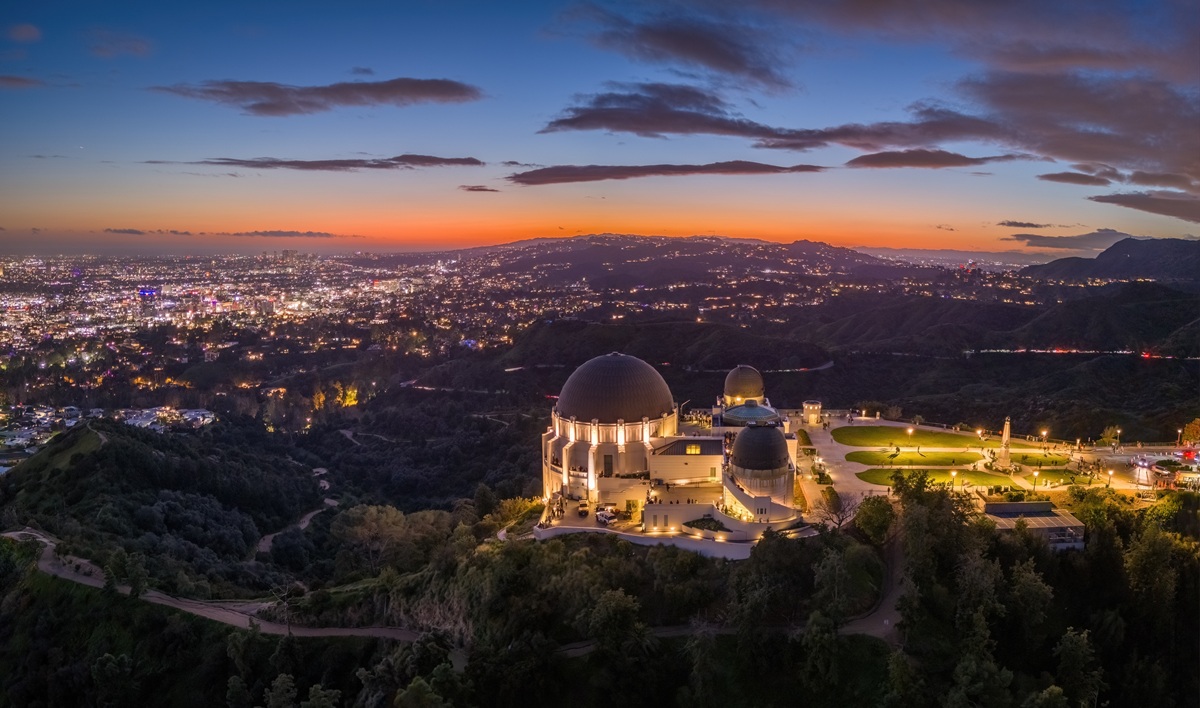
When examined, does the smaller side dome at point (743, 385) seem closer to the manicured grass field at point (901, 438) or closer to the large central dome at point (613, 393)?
the manicured grass field at point (901, 438)

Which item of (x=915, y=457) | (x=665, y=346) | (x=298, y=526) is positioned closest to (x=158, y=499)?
(x=298, y=526)

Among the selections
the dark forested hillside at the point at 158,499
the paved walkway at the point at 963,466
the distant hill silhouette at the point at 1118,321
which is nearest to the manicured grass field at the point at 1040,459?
the paved walkway at the point at 963,466

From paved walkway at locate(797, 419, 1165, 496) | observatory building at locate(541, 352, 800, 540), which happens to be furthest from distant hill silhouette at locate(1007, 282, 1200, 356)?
observatory building at locate(541, 352, 800, 540)

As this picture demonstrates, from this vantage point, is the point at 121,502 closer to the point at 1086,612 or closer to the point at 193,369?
the point at 1086,612

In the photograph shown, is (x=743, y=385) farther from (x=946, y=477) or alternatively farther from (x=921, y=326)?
(x=921, y=326)

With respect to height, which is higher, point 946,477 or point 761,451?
point 761,451
